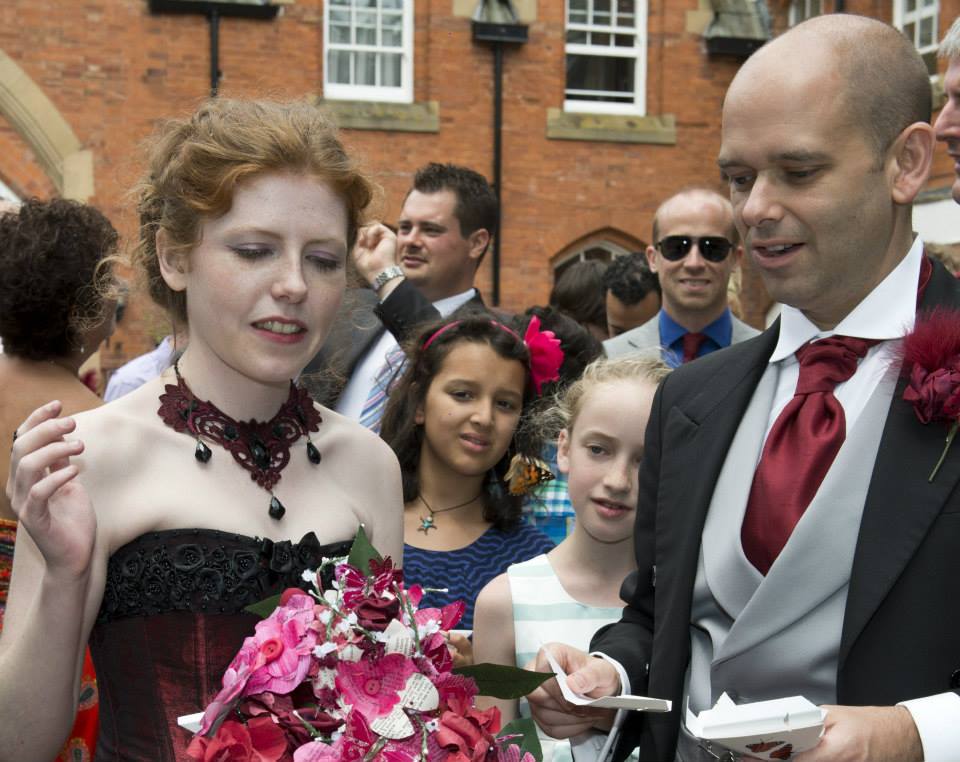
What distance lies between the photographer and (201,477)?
2.45m

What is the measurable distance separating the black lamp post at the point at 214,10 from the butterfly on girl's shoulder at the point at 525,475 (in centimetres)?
1153

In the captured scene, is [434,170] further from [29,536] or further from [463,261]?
[29,536]

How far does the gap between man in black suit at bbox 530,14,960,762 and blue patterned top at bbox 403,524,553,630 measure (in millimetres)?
1105

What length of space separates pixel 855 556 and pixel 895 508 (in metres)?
0.11

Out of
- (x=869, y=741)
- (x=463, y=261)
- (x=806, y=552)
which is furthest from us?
Answer: (x=463, y=261)

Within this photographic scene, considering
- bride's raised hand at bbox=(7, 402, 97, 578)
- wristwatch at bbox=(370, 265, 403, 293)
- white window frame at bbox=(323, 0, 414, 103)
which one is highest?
white window frame at bbox=(323, 0, 414, 103)

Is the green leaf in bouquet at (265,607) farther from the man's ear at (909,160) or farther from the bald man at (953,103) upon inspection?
the bald man at (953,103)

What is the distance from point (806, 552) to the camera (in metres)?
2.19

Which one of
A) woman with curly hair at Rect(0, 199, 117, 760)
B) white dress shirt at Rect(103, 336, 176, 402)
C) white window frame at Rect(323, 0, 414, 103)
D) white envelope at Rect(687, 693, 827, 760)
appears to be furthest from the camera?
white window frame at Rect(323, 0, 414, 103)

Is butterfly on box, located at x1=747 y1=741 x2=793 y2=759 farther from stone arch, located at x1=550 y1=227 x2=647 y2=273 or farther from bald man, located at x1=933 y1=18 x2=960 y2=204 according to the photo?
stone arch, located at x1=550 y1=227 x2=647 y2=273

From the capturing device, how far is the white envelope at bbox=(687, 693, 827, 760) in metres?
1.87

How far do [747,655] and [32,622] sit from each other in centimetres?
127

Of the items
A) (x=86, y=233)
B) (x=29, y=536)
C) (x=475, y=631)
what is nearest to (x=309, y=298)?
(x=29, y=536)

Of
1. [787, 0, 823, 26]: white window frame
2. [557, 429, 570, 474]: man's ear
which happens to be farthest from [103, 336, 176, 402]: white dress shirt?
[787, 0, 823, 26]: white window frame
